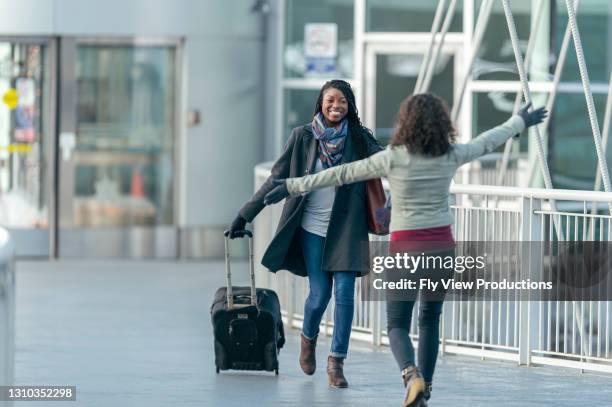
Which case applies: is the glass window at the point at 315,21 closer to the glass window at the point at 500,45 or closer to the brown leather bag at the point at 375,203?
the glass window at the point at 500,45

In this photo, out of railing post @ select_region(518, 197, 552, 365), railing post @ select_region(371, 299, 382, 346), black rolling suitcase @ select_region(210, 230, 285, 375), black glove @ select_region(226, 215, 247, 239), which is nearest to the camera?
black glove @ select_region(226, 215, 247, 239)

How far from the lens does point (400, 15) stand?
56.1 ft

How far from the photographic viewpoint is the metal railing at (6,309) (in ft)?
21.4

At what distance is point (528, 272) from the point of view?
10.3 meters

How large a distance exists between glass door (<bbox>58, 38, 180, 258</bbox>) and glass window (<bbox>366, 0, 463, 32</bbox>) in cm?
232

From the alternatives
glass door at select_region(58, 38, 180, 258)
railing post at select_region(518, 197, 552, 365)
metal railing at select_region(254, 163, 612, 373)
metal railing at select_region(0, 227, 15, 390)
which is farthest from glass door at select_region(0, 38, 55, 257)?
metal railing at select_region(0, 227, 15, 390)

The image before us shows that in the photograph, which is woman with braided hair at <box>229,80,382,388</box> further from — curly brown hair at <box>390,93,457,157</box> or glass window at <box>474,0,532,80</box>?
glass window at <box>474,0,532,80</box>

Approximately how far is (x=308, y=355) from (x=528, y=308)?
1.74 meters

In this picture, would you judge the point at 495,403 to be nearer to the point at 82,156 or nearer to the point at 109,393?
the point at 109,393

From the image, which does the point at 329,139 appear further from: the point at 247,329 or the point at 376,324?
the point at 376,324

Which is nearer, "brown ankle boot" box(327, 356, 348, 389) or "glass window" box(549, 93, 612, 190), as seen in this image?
"brown ankle boot" box(327, 356, 348, 389)

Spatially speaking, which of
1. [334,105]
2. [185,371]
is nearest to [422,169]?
[334,105]

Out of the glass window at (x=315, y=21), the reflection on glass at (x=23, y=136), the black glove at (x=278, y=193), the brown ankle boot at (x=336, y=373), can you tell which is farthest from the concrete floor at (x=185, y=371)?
the glass window at (x=315, y=21)

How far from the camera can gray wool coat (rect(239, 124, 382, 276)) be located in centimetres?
895
